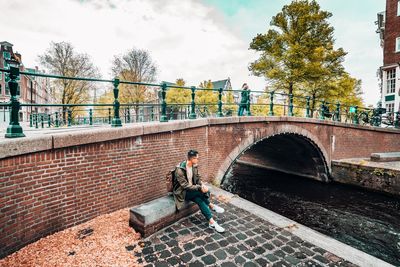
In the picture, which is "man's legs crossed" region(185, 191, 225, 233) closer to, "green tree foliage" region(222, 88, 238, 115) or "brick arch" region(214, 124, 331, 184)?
"brick arch" region(214, 124, 331, 184)

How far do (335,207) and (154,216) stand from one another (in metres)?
9.03

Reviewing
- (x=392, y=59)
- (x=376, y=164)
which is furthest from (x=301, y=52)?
(x=392, y=59)

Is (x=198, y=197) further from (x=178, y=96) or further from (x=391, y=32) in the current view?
(x=178, y=96)

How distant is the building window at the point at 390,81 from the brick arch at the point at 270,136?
1278cm

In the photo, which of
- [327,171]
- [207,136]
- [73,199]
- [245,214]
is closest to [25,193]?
[73,199]

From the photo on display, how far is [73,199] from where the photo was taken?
407 centimetres

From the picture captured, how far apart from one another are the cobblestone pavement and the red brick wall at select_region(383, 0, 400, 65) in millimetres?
23623

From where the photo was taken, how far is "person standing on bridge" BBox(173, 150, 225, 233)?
14.6 ft

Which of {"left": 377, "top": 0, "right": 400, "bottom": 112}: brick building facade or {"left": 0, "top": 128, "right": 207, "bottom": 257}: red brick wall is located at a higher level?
{"left": 377, "top": 0, "right": 400, "bottom": 112}: brick building facade

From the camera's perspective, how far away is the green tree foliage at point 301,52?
54.8ft

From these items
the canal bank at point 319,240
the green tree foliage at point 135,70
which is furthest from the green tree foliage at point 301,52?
the canal bank at point 319,240

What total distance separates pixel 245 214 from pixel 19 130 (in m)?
4.59

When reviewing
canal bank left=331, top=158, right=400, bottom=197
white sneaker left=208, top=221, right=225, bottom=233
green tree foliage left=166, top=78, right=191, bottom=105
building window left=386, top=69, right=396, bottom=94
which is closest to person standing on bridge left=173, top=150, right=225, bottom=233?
white sneaker left=208, top=221, right=225, bottom=233

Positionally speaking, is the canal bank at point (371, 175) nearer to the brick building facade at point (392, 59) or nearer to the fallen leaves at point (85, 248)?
the brick building facade at point (392, 59)
